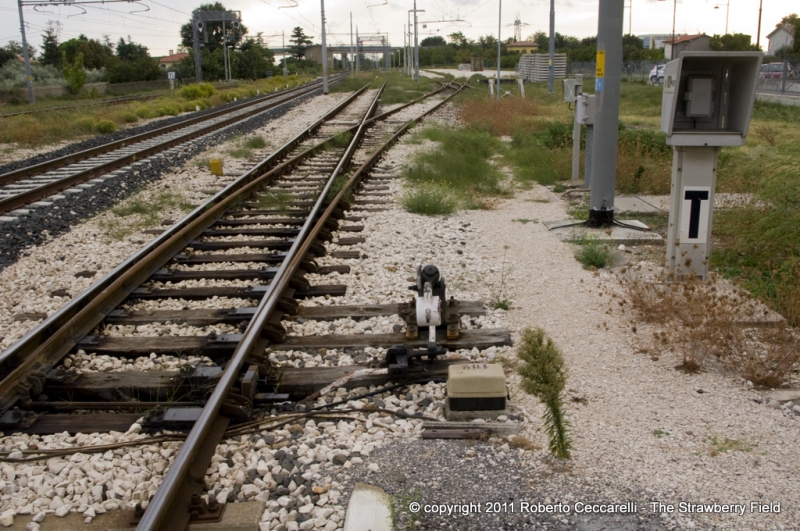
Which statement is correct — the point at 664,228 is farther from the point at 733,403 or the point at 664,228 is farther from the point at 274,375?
the point at 274,375

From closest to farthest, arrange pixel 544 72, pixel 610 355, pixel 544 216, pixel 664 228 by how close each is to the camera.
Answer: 1. pixel 610 355
2. pixel 664 228
3. pixel 544 216
4. pixel 544 72

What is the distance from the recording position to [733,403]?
4113 millimetres

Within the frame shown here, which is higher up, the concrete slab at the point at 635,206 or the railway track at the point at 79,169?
the railway track at the point at 79,169

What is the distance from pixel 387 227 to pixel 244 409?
4.73 m

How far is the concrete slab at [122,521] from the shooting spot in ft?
10.1

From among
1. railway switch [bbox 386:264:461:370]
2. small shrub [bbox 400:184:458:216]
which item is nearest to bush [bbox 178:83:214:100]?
small shrub [bbox 400:184:458:216]

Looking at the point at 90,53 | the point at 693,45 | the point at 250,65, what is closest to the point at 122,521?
the point at 693,45

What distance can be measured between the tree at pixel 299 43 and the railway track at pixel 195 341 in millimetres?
144273

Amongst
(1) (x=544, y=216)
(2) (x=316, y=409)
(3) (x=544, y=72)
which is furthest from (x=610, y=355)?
(3) (x=544, y=72)

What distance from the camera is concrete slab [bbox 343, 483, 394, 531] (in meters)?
3.04

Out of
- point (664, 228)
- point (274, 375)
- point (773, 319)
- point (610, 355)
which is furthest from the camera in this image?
point (664, 228)

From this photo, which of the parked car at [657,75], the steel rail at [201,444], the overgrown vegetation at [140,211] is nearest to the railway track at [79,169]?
the overgrown vegetation at [140,211]

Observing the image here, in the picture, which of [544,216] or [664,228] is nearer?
[664,228]

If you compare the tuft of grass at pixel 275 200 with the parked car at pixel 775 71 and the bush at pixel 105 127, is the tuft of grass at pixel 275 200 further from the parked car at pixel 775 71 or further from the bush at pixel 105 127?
the parked car at pixel 775 71
